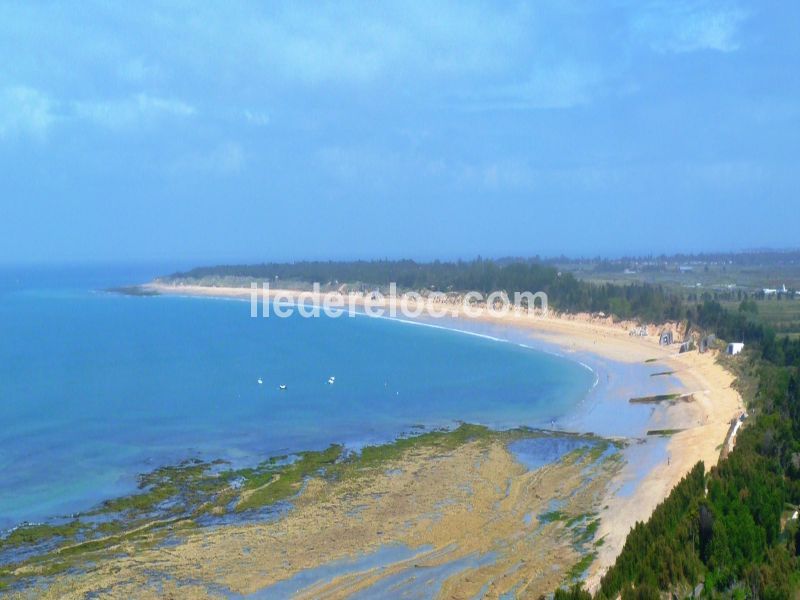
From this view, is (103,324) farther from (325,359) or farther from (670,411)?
(670,411)

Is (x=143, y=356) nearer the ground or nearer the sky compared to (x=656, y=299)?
nearer the ground

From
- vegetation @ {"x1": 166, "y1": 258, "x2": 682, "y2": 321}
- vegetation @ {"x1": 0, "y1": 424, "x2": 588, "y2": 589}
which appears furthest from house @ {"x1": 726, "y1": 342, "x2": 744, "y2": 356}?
vegetation @ {"x1": 0, "y1": 424, "x2": 588, "y2": 589}

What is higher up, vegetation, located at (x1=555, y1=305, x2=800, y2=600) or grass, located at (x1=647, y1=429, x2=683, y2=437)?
vegetation, located at (x1=555, y1=305, x2=800, y2=600)

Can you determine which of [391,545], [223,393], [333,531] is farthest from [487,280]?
[391,545]

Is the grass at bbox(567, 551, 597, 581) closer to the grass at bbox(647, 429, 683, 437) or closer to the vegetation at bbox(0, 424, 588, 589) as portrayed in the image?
the vegetation at bbox(0, 424, 588, 589)

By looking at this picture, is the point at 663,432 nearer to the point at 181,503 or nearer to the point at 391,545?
the point at 391,545

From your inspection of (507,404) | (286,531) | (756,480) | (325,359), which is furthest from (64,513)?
(325,359)

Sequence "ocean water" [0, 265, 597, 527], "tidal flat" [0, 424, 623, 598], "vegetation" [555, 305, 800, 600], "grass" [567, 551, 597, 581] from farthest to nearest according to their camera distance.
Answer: "ocean water" [0, 265, 597, 527] < "grass" [567, 551, 597, 581] < "tidal flat" [0, 424, 623, 598] < "vegetation" [555, 305, 800, 600]
